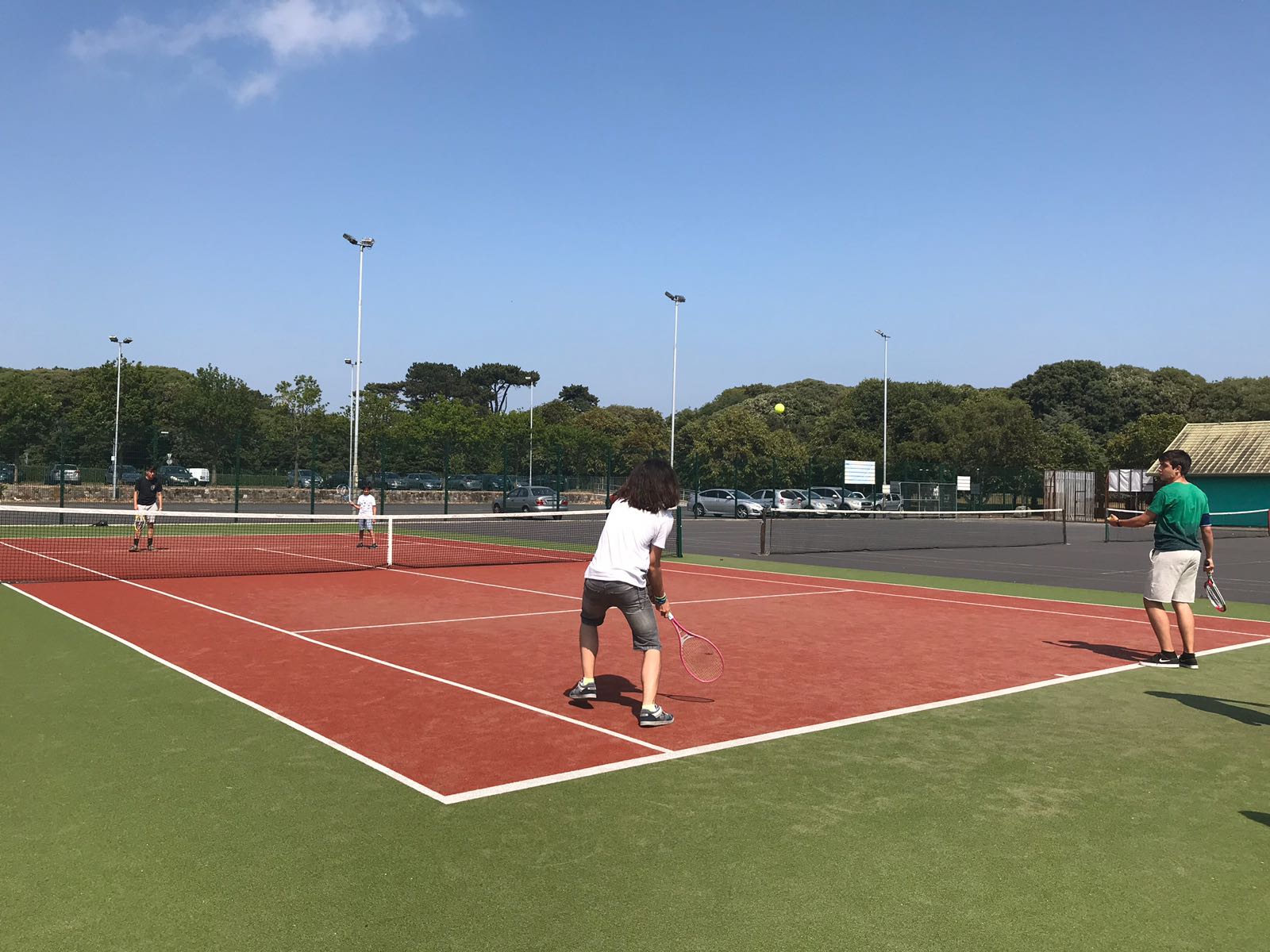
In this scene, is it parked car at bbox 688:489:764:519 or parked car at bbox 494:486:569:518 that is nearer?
parked car at bbox 494:486:569:518

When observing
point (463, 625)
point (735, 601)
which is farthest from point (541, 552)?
point (463, 625)

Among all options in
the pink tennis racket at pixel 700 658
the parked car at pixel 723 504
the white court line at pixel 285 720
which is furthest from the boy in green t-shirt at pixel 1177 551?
the parked car at pixel 723 504

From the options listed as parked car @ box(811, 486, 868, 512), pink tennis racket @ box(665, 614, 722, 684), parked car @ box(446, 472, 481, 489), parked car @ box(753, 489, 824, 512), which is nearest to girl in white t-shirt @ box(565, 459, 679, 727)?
pink tennis racket @ box(665, 614, 722, 684)

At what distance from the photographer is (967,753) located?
580 cm

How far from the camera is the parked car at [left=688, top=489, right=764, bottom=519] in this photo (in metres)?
46.8

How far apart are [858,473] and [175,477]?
1371 inches

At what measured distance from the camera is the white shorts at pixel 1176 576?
8.46 meters

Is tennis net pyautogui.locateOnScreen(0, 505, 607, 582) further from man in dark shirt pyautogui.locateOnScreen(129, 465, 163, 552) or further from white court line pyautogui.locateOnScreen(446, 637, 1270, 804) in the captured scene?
white court line pyautogui.locateOnScreen(446, 637, 1270, 804)

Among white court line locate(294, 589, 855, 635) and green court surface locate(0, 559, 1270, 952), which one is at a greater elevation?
green court surface locate(0, 559, 1270, 952)

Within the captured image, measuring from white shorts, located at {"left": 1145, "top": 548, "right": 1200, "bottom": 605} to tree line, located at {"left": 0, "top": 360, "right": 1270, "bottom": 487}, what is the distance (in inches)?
1085

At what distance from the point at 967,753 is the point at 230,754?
4192mm

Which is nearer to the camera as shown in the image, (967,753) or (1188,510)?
(967,753)

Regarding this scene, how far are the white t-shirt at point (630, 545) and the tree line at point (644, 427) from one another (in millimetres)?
29028

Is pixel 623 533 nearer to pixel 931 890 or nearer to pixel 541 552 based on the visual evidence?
pixel 931 890
